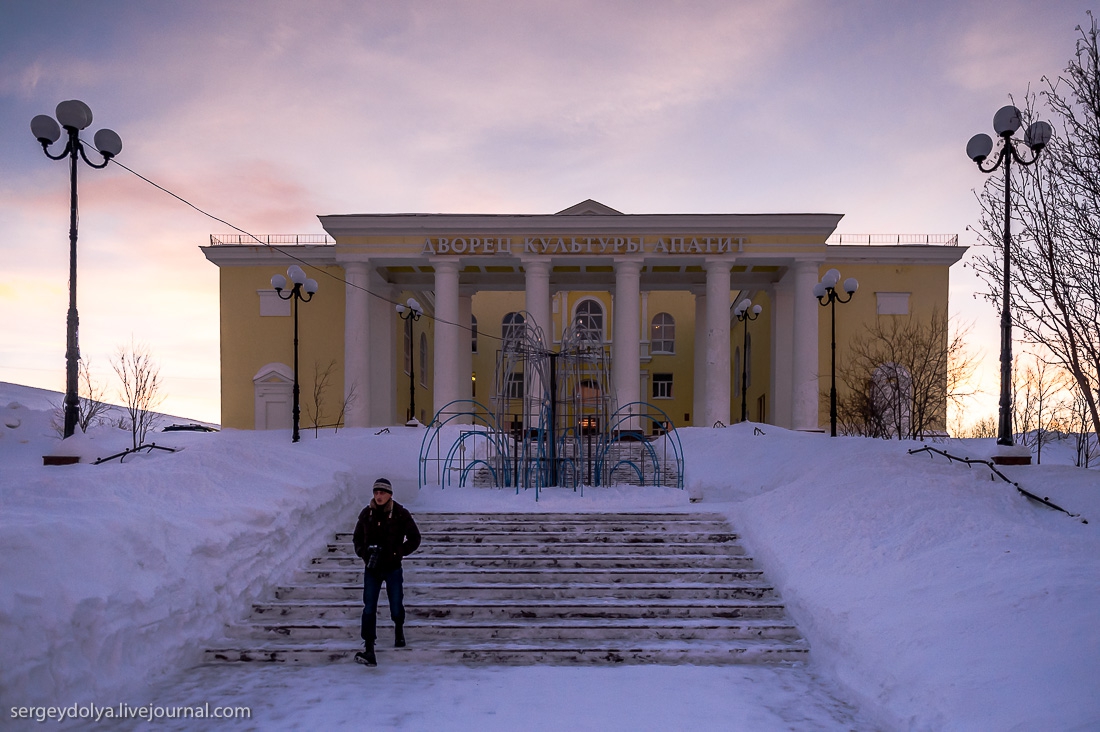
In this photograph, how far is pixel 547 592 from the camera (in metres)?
8.89

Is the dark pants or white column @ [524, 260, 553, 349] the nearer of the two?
the dark pants

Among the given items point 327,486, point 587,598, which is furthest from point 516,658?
point 327,486

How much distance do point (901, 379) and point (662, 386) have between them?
62.9 ft

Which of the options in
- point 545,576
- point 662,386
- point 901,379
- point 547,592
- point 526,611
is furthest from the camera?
point 662,386

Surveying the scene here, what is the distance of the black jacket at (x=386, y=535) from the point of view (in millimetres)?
7180

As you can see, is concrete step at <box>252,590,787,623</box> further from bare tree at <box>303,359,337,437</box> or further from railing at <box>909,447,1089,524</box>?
bare tree at <box>303,359,337,437</box>

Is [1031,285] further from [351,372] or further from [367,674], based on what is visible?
[351,372]

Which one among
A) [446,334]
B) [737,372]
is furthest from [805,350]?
[446,334]

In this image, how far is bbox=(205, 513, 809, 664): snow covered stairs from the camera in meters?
7.38

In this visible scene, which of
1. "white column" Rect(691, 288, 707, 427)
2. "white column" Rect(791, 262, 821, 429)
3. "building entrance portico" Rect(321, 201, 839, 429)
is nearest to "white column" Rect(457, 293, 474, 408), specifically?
"building entrance portico" Rect(321, 201, 839, 429)

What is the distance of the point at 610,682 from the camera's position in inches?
265

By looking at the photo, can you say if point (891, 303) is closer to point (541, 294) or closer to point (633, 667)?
point (541, 294)

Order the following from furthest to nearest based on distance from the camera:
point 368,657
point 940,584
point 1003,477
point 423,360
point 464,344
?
point 423,360 → point 464,344 → point 1003,477 → point 368,657 → point 940,584

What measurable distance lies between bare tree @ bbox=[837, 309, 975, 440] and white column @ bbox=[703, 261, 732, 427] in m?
4.73
